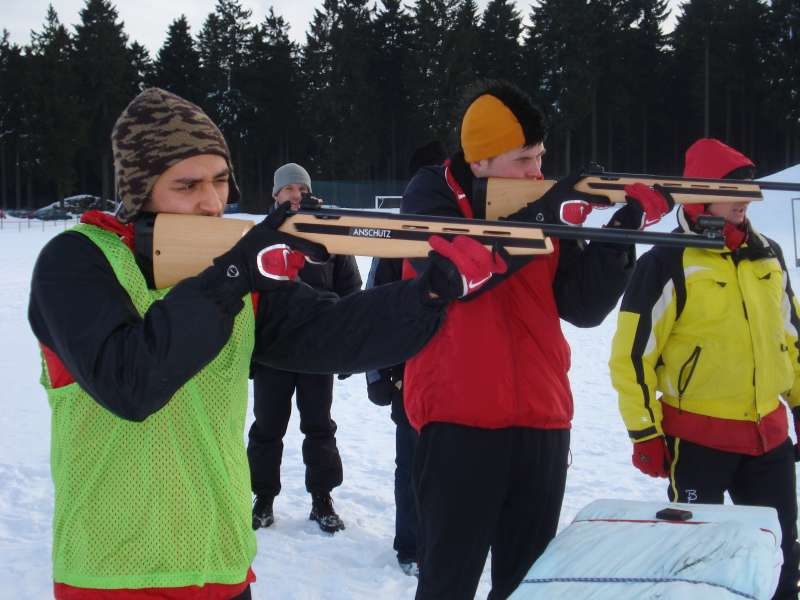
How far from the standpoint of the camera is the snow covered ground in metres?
3.77

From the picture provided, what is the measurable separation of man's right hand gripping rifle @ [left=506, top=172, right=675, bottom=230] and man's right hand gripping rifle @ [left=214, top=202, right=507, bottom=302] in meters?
0.72

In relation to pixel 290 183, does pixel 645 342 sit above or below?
below

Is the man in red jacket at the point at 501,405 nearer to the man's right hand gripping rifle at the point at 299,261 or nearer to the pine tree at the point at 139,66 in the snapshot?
the man's right hand gripping rifle at the point at 299,261

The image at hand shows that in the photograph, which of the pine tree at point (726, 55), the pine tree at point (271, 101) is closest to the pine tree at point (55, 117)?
the pine tree at point (271, 101)

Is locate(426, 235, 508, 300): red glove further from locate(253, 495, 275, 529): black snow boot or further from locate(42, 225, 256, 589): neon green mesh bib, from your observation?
locate(253, 495, 275, 529): black snow boot

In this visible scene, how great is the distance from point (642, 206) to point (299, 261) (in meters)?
1.49

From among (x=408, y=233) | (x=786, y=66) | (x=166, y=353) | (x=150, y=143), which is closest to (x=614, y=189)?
(x=408, y=233)

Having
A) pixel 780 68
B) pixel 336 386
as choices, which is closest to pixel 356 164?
pixel 780 68

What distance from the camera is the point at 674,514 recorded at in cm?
154

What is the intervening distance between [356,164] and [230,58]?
12.2 meters

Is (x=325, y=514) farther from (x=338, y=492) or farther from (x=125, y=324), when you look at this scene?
(x=125, y=324)

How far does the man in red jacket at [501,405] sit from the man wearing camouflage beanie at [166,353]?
591 mm

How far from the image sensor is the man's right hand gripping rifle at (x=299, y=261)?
175 centimetres

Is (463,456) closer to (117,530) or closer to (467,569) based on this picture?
(467,569)
